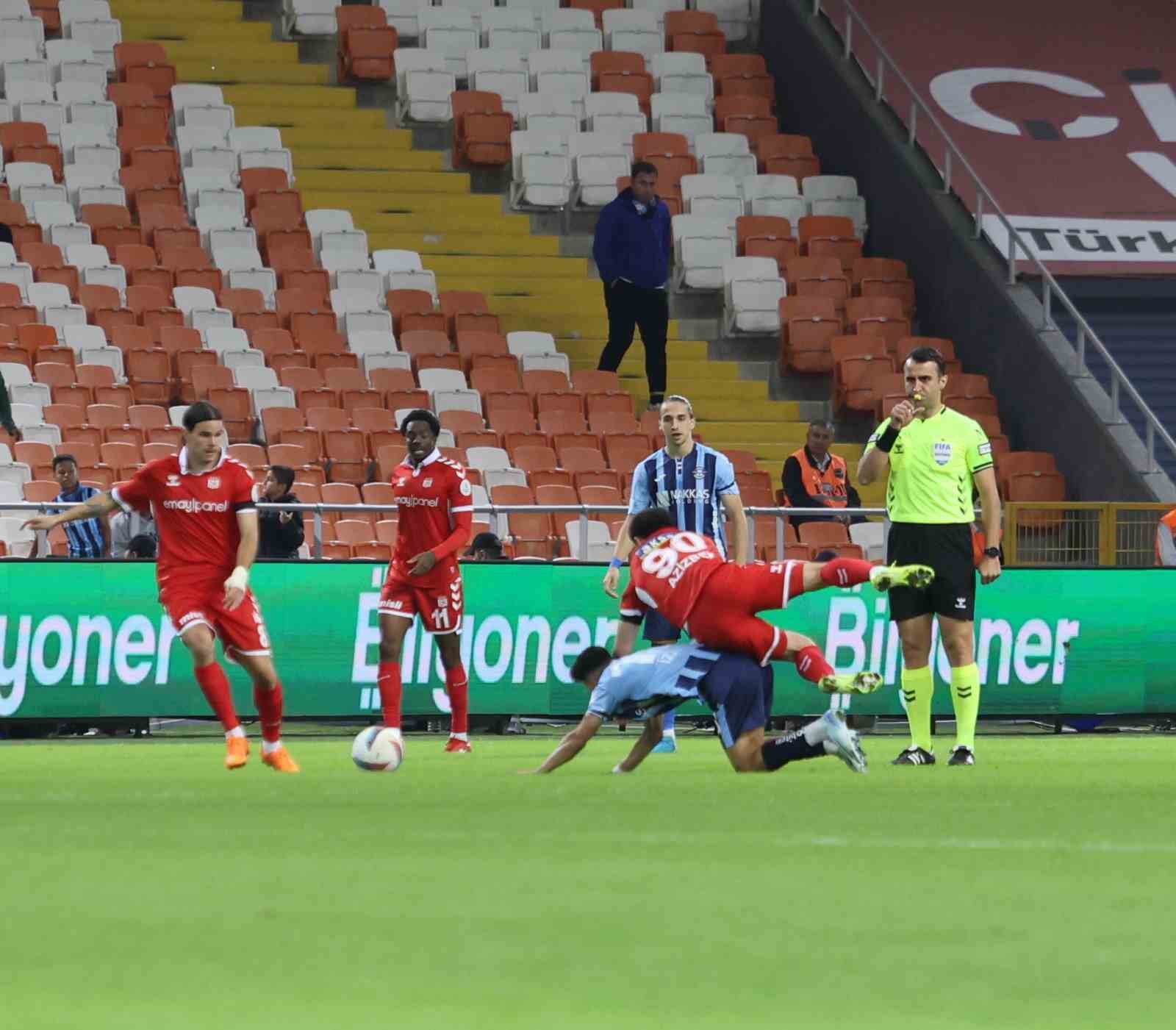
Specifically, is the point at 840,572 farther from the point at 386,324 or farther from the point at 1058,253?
the point at 1058,253

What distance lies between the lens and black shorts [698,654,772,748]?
1173cm

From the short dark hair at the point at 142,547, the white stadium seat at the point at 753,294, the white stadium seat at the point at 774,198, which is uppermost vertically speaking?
the white stadium seat at the point at 774,198

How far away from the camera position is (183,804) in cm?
1026

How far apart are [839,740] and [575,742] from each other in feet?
4.24

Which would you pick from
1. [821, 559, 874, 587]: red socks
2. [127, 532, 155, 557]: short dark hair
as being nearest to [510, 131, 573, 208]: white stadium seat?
[127, 532, 155, 557]: short dark hair

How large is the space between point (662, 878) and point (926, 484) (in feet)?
21.5

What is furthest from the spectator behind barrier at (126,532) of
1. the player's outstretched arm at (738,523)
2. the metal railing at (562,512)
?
the player's outstretched arm at (738,523)

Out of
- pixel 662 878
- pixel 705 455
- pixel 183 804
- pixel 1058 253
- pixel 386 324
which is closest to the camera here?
pixel 662 878

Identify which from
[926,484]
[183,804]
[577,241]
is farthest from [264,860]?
[577,241]

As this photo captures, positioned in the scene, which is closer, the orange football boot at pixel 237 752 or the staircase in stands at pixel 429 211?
the orange football boot at pixel 237 752

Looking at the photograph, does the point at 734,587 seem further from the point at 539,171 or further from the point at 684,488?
the point at 539,171

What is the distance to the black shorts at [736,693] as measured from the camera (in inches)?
462

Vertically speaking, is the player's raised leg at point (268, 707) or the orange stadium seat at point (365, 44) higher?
the orange stadium seat at point (365, 44)

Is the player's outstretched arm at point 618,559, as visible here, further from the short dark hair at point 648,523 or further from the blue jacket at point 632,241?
the blue jacket at point 632,241
